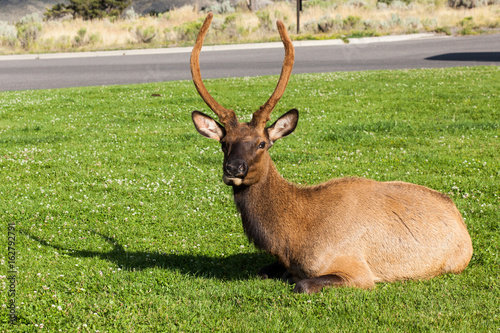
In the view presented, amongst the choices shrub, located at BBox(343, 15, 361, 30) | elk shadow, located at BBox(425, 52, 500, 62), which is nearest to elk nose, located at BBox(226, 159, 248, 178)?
elk shadow, located at BBox(425, 52, 500, 62)

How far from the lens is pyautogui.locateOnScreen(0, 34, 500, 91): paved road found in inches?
893

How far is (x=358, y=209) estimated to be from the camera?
231 inches

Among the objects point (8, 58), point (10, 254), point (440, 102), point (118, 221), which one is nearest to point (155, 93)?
point (440, 102)

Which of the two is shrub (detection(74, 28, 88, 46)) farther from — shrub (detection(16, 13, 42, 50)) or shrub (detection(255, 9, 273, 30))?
shrub (detection(255, 9, 273, 30))

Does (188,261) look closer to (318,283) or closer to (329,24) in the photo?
(318,283)

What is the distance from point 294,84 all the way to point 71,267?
43.8 feet

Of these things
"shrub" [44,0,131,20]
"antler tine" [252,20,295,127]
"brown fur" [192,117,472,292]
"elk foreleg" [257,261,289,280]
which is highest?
"shrub" [44,0,131,20]

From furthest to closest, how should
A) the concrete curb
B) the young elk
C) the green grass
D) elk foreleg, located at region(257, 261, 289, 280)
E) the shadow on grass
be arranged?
1. the concrete curb
2. the shadow on grass
3. elk foreleg, located at region(257, 261, 289, 280)
4. the young elk
5. the green grass

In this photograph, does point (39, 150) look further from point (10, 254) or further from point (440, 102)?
point (440, 102)

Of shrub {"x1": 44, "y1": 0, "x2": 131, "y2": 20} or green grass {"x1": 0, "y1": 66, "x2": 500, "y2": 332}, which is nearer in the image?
green grass {"x1": 0, "y1": 66, "x2": 500, "y2": 332}

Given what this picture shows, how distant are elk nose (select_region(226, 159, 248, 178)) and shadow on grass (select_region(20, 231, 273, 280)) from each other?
4.58ft

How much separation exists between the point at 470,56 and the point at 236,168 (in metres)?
22.6

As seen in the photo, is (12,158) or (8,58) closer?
(12,158)

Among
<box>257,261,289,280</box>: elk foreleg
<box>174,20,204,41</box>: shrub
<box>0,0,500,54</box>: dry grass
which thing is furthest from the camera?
<box>174,20,204,41</box>: shrub
